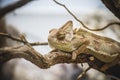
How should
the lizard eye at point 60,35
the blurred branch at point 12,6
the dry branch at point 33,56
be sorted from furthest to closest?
the blurred branch at point 12,6
the lizard eye at point 60,35
the dry branch at point 33,56

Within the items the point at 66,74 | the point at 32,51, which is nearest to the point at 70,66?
the point at 66,74

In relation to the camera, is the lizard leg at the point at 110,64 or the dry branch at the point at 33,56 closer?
the dry branch at the point at 33,56

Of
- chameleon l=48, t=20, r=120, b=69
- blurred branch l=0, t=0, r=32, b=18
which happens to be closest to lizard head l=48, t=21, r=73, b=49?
chameleon l=48, t=20, r=120, b=69

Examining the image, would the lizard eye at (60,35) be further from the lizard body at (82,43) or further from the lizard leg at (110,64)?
the lizard leg at (110,64)

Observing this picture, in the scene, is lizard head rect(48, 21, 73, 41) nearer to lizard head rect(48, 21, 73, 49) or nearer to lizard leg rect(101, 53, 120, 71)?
lizard head rect(48, 21, 73, 49)

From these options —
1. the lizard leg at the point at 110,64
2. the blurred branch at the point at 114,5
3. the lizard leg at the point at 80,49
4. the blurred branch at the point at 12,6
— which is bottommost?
the blurred branch at the point at 12,6

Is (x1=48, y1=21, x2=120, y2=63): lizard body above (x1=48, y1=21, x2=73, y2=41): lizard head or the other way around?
the other way around

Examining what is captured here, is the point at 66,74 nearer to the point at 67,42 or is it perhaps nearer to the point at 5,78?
the point at 5,78

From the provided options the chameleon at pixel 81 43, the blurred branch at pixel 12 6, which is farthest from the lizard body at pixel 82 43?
the blurred branch at pixel 12 6
